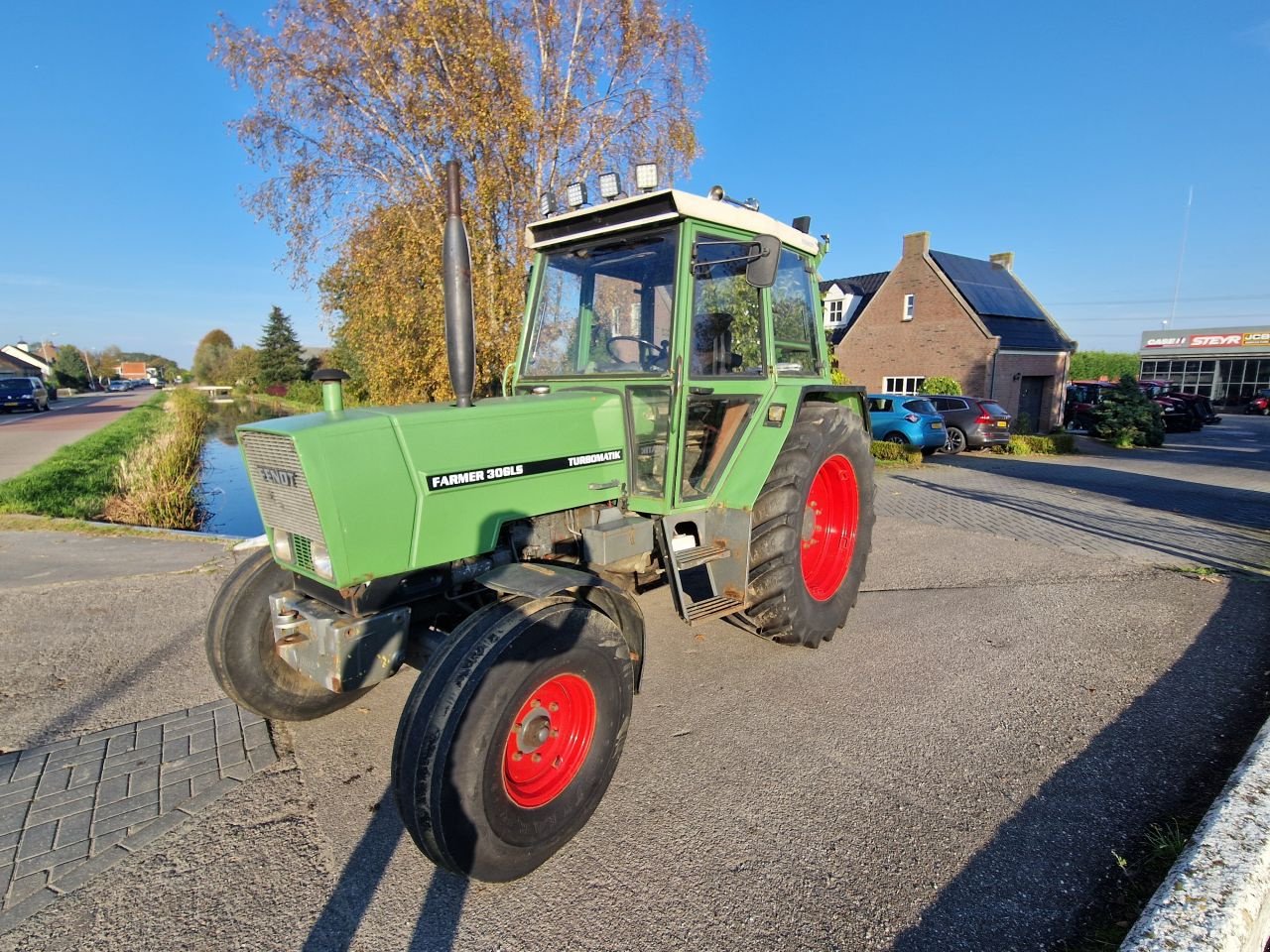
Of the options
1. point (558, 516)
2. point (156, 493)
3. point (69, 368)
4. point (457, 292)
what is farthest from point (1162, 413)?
point (69, 368)

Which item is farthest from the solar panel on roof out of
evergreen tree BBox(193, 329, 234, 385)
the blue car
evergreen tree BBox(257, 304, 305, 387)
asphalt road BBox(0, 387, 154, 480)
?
evergreen tree BBox(193, 329, 234, 385)

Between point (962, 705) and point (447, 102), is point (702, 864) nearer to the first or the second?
point (962, 705)

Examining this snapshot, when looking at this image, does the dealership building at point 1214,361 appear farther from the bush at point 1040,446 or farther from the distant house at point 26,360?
the distant house at point 26,360

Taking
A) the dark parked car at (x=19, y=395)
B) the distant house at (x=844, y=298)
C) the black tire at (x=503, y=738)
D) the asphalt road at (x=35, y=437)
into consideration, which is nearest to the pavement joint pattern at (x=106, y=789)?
the black tire at (x=503, y=738)

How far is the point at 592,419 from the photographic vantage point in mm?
3166

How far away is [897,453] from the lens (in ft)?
46.6

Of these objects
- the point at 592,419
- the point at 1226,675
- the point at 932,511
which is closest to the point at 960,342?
the point at 932,511

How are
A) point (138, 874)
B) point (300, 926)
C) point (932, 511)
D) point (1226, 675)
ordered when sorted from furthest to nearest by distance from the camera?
1. point (932, 511)
2. point (1226, 675)
3. point (138, 874)
4. point (300, 926)

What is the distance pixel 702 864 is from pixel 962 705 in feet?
6.01

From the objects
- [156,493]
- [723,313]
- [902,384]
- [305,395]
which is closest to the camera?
[723,313]

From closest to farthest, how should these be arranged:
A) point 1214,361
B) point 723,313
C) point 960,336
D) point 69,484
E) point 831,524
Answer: point 723,313 < point 831,524 < point 69,484 < point 960,336 < point 1214,361

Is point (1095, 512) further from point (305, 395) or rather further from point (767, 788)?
point (305, 395)

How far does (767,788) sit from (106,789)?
2789mm

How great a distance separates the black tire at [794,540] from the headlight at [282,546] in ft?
7.19
